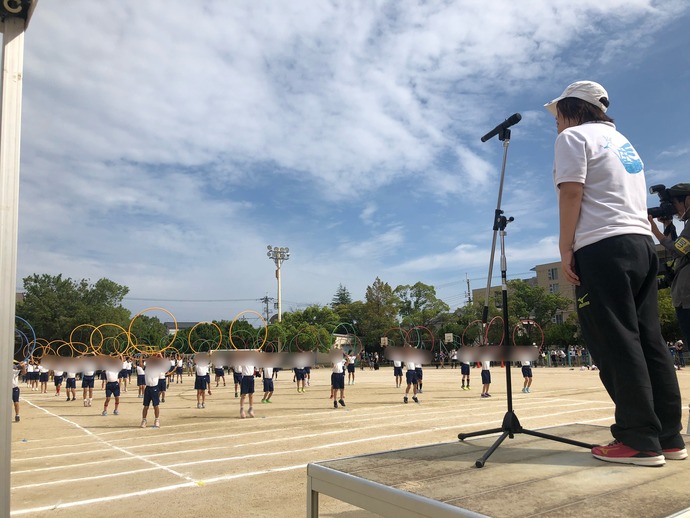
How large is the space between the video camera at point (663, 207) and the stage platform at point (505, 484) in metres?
2.07

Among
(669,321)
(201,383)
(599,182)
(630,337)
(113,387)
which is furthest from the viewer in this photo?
(669,321)

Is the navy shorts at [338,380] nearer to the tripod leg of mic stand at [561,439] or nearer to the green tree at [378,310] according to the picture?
the tripod leg of mic stand at [561,439]

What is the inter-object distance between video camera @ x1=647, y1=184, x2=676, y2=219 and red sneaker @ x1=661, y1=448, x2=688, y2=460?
2.16 m

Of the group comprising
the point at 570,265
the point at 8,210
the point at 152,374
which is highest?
the point at 8,210

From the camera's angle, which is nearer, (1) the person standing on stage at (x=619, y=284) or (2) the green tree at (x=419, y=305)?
(1) the person standing on stage at (x=619, y=284)

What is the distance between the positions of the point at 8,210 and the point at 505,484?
3.02 meters

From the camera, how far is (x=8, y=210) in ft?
9.35

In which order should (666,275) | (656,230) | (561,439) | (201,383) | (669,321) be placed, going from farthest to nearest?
1. (669,321)
2. (201,383)
3. (666,275)
4. (656,230)
5. (561,439)

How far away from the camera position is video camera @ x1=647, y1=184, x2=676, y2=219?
15.1 ft

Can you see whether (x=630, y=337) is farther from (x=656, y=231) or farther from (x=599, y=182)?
(x=656, y=231)

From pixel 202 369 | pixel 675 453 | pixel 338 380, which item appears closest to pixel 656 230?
pixel 675 453

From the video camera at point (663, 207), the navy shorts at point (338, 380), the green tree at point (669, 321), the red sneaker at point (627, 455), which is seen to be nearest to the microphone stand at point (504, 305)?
the red sneaker at point (627, 455)

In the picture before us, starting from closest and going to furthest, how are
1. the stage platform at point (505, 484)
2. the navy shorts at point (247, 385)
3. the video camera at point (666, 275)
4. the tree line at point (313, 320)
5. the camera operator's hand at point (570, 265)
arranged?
the stage platform at point (505, 484)
the camera operator's hand at point (570, 265)
the video camera at point (666, 275)
the navy shorts at point (247, 385)
the tree line at point (313, 320)

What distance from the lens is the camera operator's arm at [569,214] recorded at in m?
3.25
